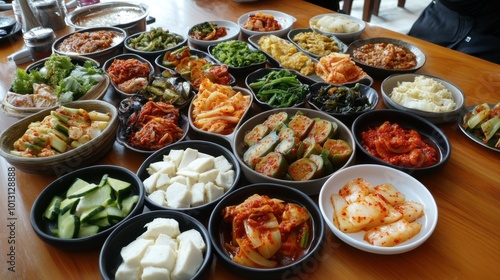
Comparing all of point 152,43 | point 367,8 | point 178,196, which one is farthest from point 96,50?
point 367,8

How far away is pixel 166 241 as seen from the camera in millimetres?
1393

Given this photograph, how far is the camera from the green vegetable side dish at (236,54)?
105 inches

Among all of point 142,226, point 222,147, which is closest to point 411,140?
point 222,147

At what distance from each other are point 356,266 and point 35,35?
2.88 meters

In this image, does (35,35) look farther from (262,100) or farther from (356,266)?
(356,266)

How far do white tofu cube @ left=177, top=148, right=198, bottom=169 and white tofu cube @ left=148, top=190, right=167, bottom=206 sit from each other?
19 cm

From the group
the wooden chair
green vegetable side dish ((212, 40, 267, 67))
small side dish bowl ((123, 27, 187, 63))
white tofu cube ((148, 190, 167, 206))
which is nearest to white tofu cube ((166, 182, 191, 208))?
white tofu cube ((148, 190, 167, 206))

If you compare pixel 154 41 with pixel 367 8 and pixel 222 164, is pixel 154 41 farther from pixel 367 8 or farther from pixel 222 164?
pixel 367 8

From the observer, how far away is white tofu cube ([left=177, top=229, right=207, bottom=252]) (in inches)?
54.7

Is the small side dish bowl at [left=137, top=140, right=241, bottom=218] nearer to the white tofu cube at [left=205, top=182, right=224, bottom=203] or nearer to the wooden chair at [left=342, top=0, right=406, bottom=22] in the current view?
the white tofu cube at [left=205, top=182, right=224, bottom=203]

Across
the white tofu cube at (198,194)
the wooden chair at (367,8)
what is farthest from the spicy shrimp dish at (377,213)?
the wooden chair at (367,8)

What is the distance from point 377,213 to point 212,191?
0.73 metres

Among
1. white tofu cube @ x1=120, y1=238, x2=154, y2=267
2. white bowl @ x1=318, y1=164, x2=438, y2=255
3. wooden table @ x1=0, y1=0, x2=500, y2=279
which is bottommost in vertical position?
wooden table @ x1=0, y1=0, x2=500, y2=279

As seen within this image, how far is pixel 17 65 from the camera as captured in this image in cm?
292
